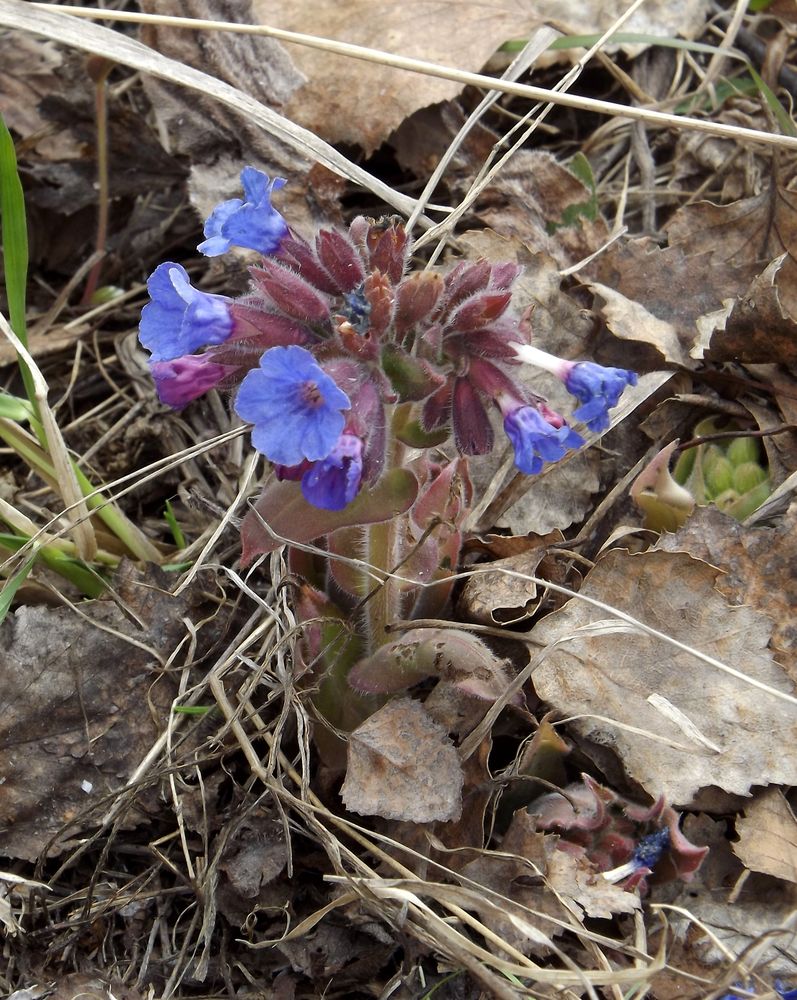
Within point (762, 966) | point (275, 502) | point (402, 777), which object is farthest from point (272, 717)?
point (762, 966)

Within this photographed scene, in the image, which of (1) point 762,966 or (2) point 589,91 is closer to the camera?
(1) point 762,966

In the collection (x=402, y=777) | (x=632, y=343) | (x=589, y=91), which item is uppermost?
(x=589, y=91)

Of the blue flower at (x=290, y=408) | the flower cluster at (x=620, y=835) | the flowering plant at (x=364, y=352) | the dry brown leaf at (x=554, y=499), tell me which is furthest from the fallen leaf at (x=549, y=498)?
the blue flower at (x=290, y=408)

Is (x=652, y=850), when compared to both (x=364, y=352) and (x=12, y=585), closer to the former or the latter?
(x=364, y=352)

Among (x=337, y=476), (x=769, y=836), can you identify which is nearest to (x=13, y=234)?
(x=337, y=476)

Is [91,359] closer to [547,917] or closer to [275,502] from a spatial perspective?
[275,502]

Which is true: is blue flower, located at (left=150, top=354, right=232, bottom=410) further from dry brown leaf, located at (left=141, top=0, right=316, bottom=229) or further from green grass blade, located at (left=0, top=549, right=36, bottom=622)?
dry brown leaf, located at (left=141, top=0, right=316, bottom=229)

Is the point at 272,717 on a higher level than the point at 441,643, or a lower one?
lower
